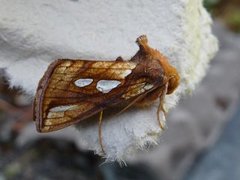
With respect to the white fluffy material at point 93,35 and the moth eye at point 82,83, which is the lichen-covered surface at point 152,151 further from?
the moth eye at point 82,83

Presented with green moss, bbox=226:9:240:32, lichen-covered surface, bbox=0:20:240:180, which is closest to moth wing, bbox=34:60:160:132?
lichen-covered surface, bbox=0:20:240:180

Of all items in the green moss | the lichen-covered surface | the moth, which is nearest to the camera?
the moth

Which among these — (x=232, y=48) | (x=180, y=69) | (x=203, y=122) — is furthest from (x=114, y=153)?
(x=232, y=48)

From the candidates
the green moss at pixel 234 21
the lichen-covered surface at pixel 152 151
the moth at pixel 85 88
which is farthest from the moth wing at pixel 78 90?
the green moss at pixel 234 21

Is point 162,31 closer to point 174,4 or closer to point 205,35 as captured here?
point 174,4

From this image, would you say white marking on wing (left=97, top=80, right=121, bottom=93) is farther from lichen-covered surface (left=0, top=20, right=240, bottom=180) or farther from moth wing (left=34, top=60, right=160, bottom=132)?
lichen-covered surface (left=0, top=20, right=240, bottom=180)

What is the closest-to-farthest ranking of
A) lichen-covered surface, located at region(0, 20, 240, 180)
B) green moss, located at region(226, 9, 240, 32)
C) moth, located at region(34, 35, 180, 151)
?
moth, located at region(34, 35, 180, 151) < lichen-covered surface, located at region(0, 20, 240, 180) < green moss, located at region(226, 9, 240, 32)
